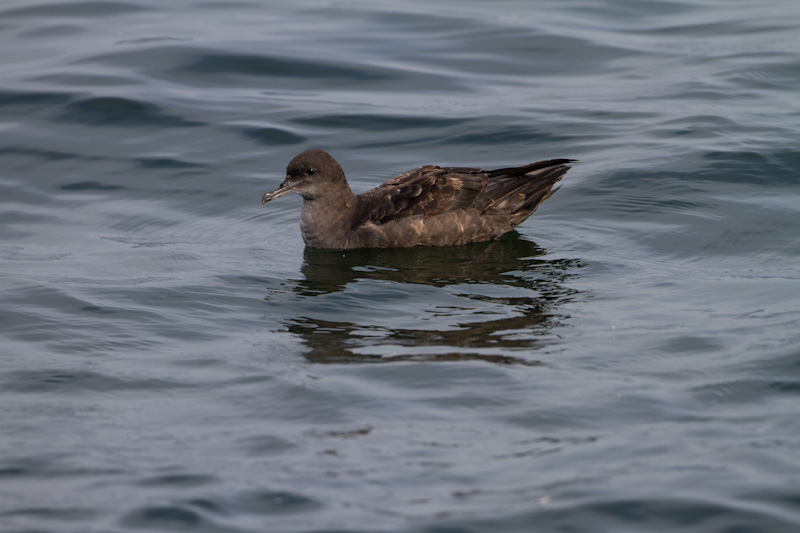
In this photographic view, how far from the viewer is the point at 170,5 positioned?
19.9 metres

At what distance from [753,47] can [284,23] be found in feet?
25.9

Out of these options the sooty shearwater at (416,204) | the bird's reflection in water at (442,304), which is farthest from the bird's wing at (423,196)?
the bird's reflection in water at (442,304)

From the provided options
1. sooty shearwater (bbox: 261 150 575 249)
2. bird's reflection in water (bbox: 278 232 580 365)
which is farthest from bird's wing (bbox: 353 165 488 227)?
bird's reflection in water (bbox: 278 232 580 365)

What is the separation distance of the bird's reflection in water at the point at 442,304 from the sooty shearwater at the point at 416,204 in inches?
5.1

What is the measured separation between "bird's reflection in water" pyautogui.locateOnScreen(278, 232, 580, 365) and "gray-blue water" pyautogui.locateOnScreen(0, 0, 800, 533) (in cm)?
4

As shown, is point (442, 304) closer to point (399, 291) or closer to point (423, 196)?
point (399, 291)

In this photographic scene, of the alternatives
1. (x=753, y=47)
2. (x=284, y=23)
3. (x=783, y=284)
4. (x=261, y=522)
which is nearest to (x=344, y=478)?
(x=261, y=522)

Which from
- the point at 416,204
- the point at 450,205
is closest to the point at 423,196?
the point at 416,204

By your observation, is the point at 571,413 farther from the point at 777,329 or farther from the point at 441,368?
the point at 777,329

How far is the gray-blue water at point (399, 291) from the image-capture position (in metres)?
4.85

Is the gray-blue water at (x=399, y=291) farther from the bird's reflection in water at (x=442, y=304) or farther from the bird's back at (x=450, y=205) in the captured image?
the bird's back at (x=450, y=205)

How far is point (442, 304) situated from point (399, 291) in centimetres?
49

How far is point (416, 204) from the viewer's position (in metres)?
9.71

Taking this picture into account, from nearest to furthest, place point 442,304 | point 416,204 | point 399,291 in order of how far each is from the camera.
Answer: point 442,304 < point 399,291 < point 416,204
